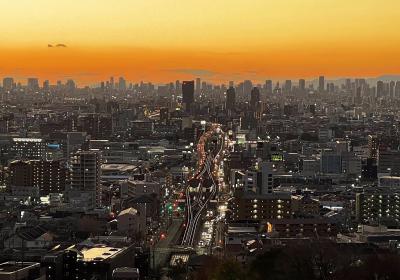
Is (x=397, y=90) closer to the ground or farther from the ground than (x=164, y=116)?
farther from the ground

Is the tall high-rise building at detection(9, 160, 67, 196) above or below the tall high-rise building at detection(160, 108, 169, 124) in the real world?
above

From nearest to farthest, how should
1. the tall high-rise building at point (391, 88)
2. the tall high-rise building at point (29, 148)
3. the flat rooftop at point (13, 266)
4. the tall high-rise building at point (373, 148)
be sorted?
the flat rooftop at point (13, 266)
the tall high-rise building at point (29, 148)
the tall high-rise building at point (373, 148)
the tall high-rise building at point (391, 88)

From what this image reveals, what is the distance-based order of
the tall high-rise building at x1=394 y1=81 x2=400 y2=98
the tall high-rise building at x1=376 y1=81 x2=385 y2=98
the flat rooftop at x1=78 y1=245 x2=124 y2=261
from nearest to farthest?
the flat rooftop at x1=78 y1=245 x2=124 y2=261 < the tall high-rise building at x1=376 y1=81 x2=385 y2=98 < the tall high-rise building at x1=394 y1=81 x2=400 y2=98

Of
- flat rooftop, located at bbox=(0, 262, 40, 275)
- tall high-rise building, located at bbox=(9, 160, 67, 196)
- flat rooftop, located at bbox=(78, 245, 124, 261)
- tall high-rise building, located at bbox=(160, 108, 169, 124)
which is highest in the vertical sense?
flat rooftop, located at bbox=(0, 262, 40, 275)

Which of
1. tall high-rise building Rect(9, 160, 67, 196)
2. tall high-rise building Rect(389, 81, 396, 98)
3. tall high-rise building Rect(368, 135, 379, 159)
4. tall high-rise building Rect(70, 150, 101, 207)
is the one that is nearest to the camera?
tall high-rise building Rect(70, 150, 101, 207)

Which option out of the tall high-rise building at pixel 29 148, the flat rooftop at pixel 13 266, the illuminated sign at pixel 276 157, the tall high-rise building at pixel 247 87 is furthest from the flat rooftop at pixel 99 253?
the tall high-rise building at pixel 247 87

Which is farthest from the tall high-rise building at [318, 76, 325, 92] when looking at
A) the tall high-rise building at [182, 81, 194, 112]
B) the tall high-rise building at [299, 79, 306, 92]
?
the tall high-rise building at [182, 81, 194, 112]

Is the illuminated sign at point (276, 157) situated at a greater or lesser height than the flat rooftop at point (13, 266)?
lesser

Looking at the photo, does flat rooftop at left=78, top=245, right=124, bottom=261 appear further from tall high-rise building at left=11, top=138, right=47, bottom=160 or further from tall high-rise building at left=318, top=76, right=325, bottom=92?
tall high-rise building at left=318, top=76, right=325, bottom=92

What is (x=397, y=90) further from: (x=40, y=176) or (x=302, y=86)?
(x=40, y=176)

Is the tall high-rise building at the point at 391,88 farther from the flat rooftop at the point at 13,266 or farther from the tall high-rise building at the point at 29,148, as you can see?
the flat rooftop at the point at 13,266

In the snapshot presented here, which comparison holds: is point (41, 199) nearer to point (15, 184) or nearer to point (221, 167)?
point (15, 184)

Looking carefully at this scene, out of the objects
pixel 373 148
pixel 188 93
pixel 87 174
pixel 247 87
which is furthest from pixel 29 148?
pixel 247 87
